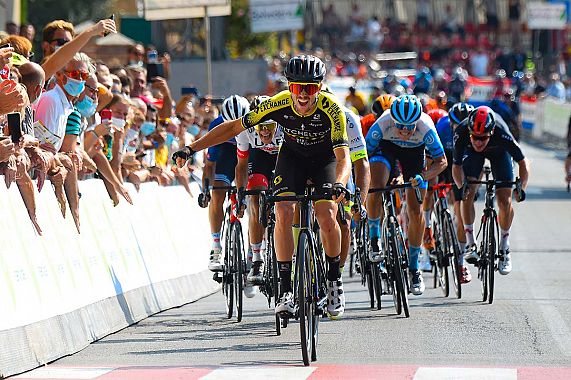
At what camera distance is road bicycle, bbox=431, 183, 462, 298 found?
14836mm

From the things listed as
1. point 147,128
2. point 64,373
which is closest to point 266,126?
point 64,373

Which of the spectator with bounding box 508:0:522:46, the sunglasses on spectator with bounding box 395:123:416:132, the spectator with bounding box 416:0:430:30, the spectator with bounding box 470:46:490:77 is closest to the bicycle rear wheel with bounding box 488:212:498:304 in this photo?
the sunglasses on spectator with bounding box 395:123:416:132

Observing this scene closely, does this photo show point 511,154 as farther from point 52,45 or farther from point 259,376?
point 259,376

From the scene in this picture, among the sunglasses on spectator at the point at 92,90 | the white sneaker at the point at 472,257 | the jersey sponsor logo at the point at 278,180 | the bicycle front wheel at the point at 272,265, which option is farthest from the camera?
the white sneaker at the point at 472,257

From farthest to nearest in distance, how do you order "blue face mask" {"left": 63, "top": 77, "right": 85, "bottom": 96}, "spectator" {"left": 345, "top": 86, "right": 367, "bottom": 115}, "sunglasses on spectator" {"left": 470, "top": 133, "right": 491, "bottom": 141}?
1. "spectator" {"left": 345, "top": 86, "right": 367, "bottom": 115}
2. "sunglasses on spectator" {"left": 470, "top": 133, "right": 491, "bottom": 141}
3. "blue face mask" {"left": 63, "top": 77, "right": 85, "bottom": 96}

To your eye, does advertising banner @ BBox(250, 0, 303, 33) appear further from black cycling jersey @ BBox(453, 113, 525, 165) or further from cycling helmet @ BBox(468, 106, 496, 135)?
cycling helmet @ BBox(468, 106, 496, 135)

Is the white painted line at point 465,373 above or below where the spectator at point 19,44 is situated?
below

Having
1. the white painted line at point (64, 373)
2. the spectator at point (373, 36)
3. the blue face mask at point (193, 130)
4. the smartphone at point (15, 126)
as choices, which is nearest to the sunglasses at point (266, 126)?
the smartphone at point (15, 126)

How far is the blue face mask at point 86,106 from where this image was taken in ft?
43.5

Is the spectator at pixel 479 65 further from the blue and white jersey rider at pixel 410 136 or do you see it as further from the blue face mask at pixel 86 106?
the blue face mask at pixel 86 106

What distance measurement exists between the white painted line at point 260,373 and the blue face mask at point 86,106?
4.12m

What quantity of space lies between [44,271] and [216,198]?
3800 mm

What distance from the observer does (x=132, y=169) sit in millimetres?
14797

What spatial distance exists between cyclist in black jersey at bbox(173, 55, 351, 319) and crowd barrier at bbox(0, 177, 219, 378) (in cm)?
120
